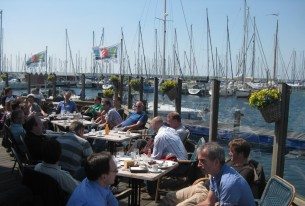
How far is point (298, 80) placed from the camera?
4119 inches

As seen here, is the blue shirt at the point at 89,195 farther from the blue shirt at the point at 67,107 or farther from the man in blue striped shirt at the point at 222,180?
the blue shirt at the point at 67,107

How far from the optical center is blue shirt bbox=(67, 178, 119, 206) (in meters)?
3.23

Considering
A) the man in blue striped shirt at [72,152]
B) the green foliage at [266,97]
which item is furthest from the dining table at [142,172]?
the green foliage at [266,97]

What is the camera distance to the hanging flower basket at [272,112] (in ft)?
20.4

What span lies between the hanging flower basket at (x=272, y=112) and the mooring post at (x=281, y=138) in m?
0.06

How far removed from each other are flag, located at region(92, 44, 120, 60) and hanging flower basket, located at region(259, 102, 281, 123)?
1940 cm

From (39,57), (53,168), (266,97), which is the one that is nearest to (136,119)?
(266,97)

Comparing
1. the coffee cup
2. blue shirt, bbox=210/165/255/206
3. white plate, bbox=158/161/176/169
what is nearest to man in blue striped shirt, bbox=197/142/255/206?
blue shirt, bbox=210/165/255/206

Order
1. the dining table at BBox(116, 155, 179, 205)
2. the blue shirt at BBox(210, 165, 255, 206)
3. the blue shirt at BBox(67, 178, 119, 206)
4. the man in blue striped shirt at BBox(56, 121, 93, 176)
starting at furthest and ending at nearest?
1. the man in blue striped shirt at BBox(56, 121, 93, 176)
2. the dining table at BBox(116, 155, 179, 205)
3. the blue shirt at BBox(210, 165, 255, 206)
4. the blue shirt at BBox(67, 178, 119, 206)

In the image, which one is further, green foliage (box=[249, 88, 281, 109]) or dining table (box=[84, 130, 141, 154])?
dining table (box=[84, 130, 141, 154])

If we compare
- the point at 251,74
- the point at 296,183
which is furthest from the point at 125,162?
the point at 251,74

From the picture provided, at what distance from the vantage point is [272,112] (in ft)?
20.5

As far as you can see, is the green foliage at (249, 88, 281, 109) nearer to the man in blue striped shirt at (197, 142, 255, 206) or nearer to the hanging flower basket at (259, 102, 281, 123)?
the hanging flower basket at (259, 102, 281, 123)

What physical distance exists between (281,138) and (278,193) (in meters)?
2.31
